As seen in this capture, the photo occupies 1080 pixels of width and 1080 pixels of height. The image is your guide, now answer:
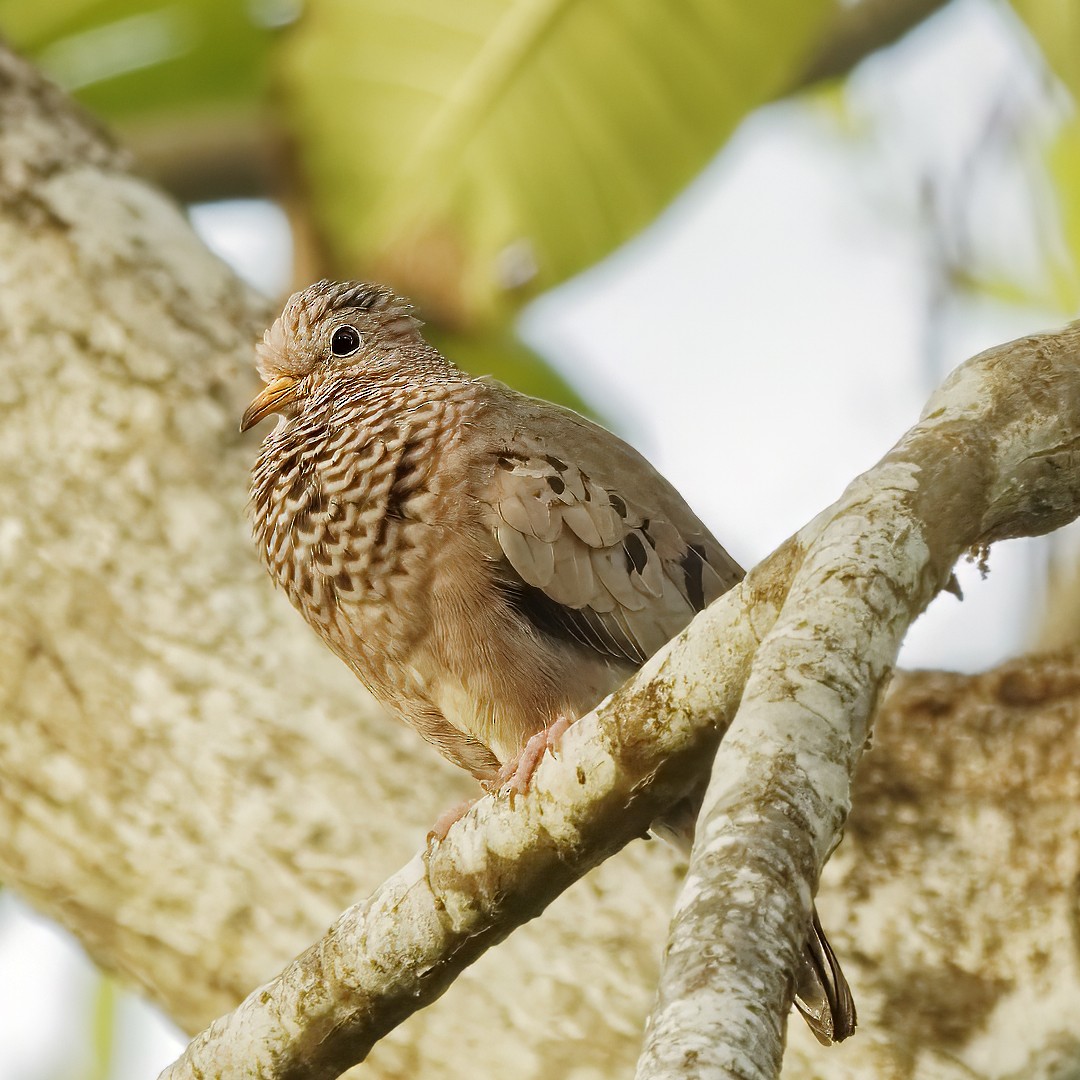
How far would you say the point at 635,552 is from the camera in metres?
3.56

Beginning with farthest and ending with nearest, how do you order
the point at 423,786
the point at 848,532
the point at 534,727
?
the point at 423,786 → the point at 534,727 → the point at 848,532

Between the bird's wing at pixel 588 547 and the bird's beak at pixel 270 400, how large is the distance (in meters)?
0.67

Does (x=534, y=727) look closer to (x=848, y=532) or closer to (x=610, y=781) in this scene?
(x=610, y=781)

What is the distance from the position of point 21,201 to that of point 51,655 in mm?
1436

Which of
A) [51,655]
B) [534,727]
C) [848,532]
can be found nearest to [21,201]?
[51,655]

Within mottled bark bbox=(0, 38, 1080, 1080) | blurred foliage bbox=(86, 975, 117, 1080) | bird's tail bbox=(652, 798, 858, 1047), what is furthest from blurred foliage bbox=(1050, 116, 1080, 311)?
blurred foliage bbox=(86, 975, 117, 1080)

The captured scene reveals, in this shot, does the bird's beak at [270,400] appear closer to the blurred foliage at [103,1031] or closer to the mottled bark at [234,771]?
the mottled bark at [234,771]

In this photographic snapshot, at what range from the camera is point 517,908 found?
2.71m

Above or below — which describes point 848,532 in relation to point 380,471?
below

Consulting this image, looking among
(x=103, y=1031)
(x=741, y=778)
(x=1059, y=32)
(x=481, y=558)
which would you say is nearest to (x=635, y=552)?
(x=481, y=558)

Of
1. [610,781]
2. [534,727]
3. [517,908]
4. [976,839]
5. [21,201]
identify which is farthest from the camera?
[21,201]

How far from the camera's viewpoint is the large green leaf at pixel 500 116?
4.87 meters

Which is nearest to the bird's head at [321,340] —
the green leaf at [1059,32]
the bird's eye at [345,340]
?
the bird's eye at [345,340]

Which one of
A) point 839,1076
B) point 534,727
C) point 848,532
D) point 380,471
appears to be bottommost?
point 839,1076
